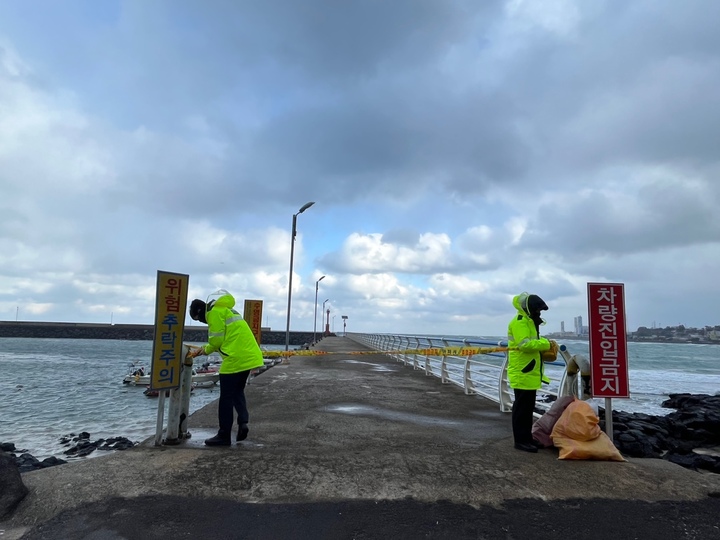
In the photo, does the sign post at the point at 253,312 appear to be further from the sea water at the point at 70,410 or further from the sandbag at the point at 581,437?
the sandbag at the point at 581,437

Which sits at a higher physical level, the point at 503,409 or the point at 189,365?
the point at 189,365

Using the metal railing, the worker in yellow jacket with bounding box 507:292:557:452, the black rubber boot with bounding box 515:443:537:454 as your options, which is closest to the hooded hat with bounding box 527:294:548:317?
the worker in yellow jacket with bounding box 507:292:557:452

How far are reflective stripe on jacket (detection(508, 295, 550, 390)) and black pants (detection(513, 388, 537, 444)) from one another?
93mm

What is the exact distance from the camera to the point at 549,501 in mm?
3303

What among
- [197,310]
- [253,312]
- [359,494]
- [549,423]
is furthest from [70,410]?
[549,423]

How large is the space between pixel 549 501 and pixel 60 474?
146 inches

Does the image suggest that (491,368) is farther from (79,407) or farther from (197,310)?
(79,407)

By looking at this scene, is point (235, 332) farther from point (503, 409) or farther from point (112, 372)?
point (112, 372)

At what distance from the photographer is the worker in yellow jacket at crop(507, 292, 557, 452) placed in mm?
4583

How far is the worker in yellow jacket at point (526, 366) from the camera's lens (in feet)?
15.0

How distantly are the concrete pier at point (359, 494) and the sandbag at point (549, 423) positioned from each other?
126 millimetres

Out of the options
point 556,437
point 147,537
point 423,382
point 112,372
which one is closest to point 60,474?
point 147,537

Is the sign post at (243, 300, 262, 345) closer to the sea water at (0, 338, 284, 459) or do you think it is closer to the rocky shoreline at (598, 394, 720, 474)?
the sea water at (0, 338, 284, 459)

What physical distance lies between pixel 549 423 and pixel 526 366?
705 mm
